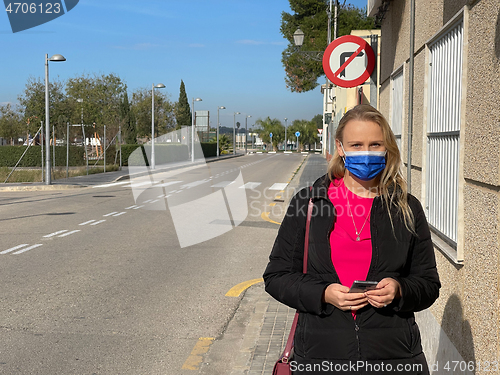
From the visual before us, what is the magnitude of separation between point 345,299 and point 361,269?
0.17m

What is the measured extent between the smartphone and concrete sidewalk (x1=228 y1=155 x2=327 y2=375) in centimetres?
226

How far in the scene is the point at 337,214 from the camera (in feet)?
7.33

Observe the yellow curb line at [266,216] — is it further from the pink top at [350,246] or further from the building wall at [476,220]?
the pink top at [350,246]

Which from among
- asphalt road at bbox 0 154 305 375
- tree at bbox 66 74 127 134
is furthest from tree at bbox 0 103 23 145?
asphalt road at bbox 0 154 305 375

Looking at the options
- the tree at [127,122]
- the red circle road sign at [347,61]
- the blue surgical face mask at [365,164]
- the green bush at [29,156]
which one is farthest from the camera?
the tree at [127,122]

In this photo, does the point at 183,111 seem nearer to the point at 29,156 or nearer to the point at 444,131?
the point at 29,156

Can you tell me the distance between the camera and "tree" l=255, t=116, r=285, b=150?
107 metres

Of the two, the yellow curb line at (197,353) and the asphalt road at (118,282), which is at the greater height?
the asphalt road at (118,282)

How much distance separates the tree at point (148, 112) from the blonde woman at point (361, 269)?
59.4 m

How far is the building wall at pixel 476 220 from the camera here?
109 inches

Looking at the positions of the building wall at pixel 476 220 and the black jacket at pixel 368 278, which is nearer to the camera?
the black jacket at pixel 368 278

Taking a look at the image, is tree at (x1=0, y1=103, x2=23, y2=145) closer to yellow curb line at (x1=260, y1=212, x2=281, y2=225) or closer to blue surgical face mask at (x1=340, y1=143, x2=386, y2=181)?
yellow curb line at (x1=260, y1=212, x2=281, y2=225)

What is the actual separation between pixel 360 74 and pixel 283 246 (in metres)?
5.50

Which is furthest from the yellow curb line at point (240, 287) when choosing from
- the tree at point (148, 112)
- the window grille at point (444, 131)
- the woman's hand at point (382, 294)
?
the tree at point (148, 112)
